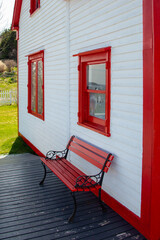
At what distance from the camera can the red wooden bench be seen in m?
Result: 4.42

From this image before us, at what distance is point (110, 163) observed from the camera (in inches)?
177

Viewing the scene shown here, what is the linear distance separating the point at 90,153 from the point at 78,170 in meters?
0.39

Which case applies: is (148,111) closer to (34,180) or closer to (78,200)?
(78,200)

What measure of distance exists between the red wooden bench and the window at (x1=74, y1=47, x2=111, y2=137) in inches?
14.5

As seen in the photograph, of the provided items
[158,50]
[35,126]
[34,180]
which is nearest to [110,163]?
[158,50]

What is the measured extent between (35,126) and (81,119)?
3.69m

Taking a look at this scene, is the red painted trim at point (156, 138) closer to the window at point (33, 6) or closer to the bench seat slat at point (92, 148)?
the bench seat slat at point (92, 148)

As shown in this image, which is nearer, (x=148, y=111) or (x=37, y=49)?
(x=148, y=111)

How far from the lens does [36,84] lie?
29.5 ft

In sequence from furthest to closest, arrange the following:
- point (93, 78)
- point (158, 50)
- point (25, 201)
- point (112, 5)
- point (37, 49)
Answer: point (37, 49), point (93, 78), point (25, 201), point (112, 5), point (158, 50)

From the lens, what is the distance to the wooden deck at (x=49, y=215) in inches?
156

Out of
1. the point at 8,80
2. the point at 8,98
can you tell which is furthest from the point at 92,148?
the point at 8,80

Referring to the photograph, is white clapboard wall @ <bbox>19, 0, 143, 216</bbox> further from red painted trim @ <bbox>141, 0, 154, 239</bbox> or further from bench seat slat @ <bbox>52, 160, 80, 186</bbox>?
bench seat slat @ <bbox>52, 160, 80, 186</bbox>

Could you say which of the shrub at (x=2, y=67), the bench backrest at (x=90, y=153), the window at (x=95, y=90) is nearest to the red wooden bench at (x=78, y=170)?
the bench backrest at (x=90, y=153)
